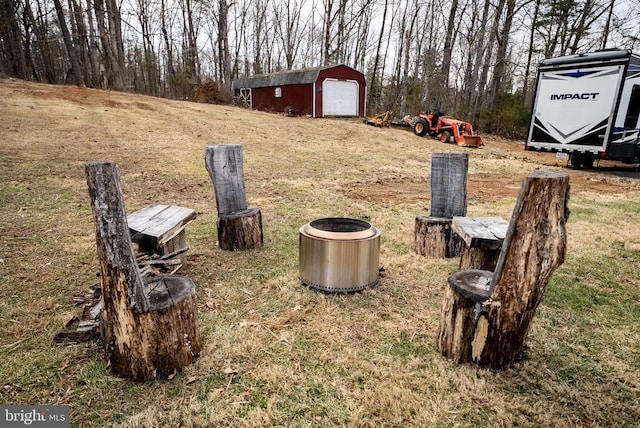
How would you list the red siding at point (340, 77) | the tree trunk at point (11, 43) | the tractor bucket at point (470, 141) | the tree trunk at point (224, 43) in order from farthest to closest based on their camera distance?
the tree trunk at point (224, 43), the tree trunk at point (11, 43), the red siding at point (340, 77), the tractor bucket at point (470, 141)

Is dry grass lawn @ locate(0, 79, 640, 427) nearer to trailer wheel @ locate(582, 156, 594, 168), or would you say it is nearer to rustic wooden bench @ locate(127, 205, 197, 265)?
rustic wooden bench @ locate(127, 205, 197, 265)

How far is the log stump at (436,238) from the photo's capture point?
402cm

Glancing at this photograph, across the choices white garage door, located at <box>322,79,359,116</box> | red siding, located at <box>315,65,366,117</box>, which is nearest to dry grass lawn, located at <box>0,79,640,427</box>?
red siding, located at <box>315,65,366,117</box>

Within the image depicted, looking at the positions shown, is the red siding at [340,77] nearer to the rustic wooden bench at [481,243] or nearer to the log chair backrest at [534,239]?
the rustic wooden bench at [481,243]

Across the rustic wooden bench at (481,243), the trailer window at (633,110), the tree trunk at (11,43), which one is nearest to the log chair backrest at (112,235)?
the rustic wooden bench at (481,243)

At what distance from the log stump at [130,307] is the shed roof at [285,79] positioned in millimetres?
18256

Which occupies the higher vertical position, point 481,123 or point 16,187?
point 481,123

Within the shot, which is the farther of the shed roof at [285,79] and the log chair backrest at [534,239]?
the shed roof at [285,79]

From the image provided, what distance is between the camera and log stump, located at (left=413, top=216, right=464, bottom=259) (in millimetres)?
4020

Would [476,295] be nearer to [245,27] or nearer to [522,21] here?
[522,21]

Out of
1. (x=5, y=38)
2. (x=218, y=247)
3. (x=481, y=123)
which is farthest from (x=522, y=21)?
(x=5, y=38)

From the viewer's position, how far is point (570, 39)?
1989cm

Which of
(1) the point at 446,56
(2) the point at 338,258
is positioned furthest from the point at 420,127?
(2) the point at 338,258

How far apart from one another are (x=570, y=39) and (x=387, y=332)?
78.9 feet
